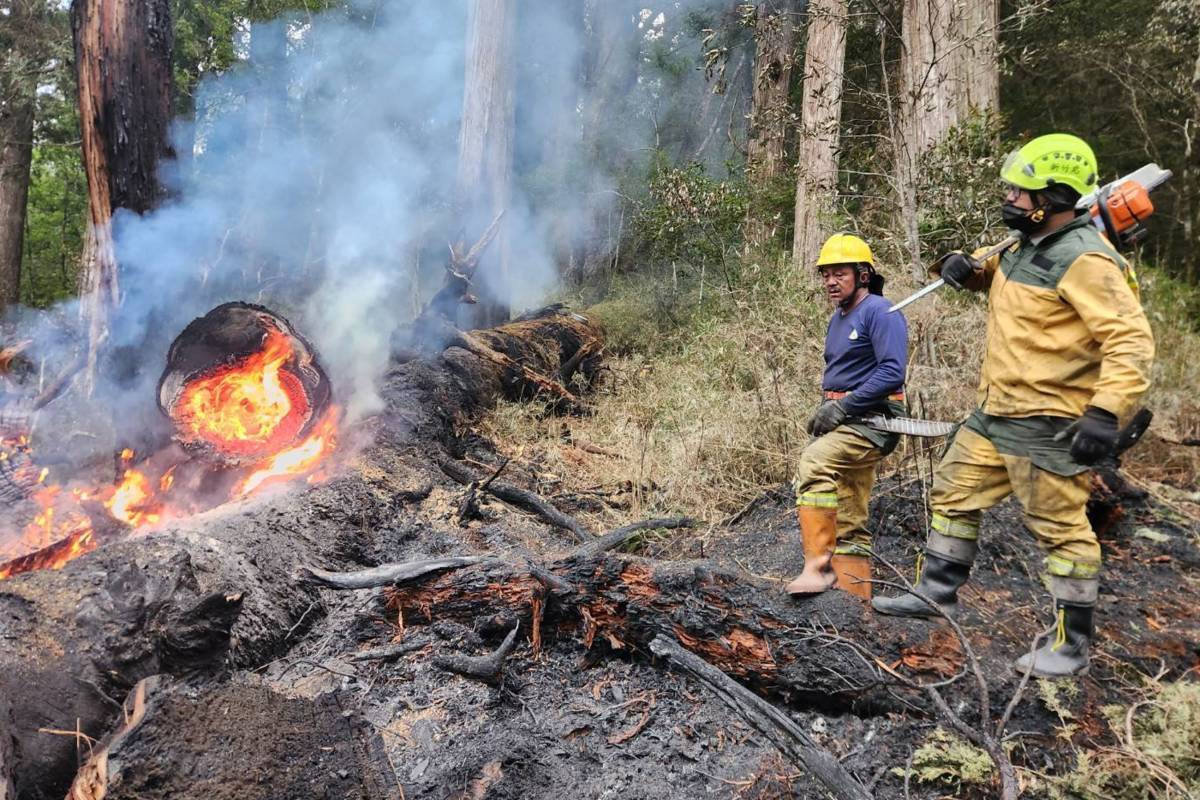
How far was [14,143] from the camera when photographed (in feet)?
38.6

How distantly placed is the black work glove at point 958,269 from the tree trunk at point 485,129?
750 centimetres

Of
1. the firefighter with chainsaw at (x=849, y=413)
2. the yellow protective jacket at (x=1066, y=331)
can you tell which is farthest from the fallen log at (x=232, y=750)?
the yellow protective jacket at (x=1066, y=331)

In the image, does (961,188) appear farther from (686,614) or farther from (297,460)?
(297,460)

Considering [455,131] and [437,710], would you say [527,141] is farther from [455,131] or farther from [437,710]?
[437,710]

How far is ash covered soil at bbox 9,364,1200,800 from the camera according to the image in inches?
86.7

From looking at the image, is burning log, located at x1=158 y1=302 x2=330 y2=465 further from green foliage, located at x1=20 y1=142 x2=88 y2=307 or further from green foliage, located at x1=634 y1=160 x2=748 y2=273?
green foliage, located at x1=20 y1=142 x2=88 y2=307

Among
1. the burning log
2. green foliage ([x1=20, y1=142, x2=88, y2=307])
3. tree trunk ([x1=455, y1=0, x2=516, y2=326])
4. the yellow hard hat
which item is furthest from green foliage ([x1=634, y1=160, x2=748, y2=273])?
green foliage ([x1=20, y1=142, x2=88, y2=307])

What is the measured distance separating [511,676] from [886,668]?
153 cm

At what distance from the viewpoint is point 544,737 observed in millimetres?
2576

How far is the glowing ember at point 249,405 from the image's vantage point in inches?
186

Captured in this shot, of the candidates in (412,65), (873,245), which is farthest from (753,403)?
(412,65)

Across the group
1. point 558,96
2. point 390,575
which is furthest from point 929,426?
point 558,96

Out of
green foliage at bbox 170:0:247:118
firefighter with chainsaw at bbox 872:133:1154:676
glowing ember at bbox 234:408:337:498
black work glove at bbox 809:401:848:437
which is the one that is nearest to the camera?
firefighter with chainsaw at bbox 872:133:1154:676

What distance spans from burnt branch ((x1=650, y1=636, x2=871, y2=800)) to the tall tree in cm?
A: 1391
